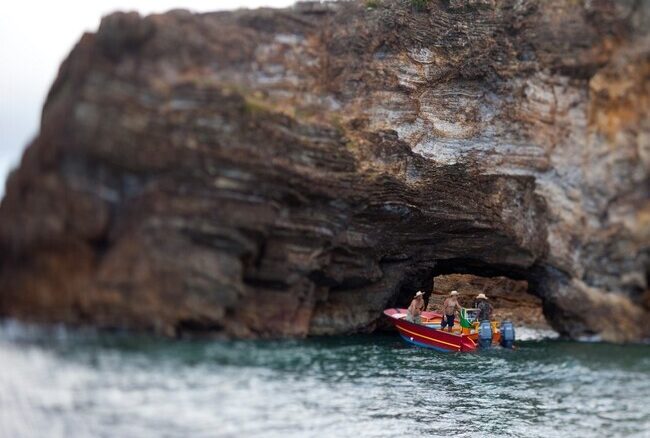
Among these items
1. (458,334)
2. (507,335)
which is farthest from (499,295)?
(458,334)

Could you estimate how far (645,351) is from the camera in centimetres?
2292

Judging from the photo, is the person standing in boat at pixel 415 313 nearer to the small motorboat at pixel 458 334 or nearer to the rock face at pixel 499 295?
the small motorboat at pixel 458 334

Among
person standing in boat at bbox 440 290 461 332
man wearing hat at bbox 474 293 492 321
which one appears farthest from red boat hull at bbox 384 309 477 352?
man wearing hat at bbox 474 293 492 321

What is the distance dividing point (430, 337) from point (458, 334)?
1142 mm

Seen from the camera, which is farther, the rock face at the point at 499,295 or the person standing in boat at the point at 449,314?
the rock face at the point at 499,295

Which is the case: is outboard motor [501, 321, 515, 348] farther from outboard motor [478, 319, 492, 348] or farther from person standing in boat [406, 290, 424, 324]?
person standing in boat [406, 290, 424, 324]

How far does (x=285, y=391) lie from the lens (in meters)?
16.8

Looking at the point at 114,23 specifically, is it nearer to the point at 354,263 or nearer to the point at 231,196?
the point at 231,196

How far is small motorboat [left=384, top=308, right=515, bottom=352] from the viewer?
23.8m

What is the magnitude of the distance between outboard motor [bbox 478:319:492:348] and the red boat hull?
0.30 meters

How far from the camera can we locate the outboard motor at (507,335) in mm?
24406

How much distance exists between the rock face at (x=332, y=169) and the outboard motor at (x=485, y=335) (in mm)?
2674

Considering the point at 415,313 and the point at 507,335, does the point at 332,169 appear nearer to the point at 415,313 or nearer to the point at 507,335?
the point at 415,313

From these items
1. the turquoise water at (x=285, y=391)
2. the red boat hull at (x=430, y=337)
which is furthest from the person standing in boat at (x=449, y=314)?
the turquoise water at (x=285, y=391)
